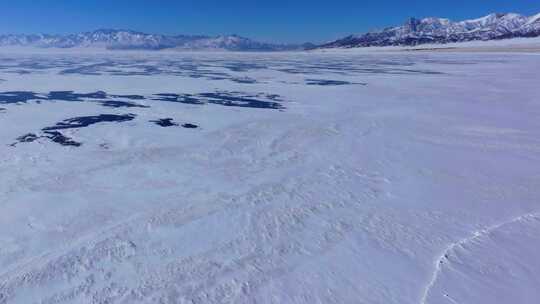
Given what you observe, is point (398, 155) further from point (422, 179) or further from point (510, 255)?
point (510, 255)

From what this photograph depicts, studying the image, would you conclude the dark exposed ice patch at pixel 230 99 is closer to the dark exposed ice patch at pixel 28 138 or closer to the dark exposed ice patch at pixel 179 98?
the dark exposed ice patch at pixel 179 98

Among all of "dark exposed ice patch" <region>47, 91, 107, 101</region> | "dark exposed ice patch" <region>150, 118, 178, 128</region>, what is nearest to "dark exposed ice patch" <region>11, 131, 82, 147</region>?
"dark exposed ice patch" <region>150, 118, 178, 128</region>

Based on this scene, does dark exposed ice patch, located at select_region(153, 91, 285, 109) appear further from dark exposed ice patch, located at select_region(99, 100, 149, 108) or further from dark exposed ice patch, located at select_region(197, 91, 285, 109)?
dark exposed ice patch, located at select_region(99, 100, 149, 108)

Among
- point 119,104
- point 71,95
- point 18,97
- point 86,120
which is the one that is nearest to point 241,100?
point 119,104

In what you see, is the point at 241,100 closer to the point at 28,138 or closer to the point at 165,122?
the point at 165,122

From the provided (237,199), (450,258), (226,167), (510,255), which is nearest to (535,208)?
(510,255)

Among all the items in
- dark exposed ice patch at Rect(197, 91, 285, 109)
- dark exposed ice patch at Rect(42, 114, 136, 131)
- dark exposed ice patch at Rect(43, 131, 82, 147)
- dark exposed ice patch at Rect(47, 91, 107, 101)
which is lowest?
dark exposed ice patch at Rect(43, 131, 82, 147)

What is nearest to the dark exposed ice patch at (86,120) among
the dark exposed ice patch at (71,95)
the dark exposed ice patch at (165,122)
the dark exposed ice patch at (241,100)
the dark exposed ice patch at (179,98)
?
the dark exposed ice patch at (165,122)
